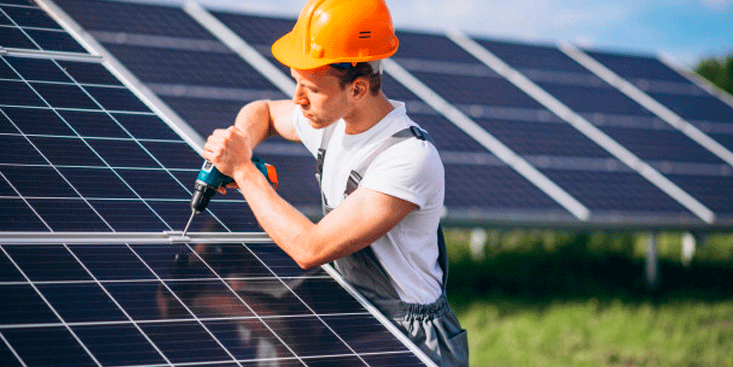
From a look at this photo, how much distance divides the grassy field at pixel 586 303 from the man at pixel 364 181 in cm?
500

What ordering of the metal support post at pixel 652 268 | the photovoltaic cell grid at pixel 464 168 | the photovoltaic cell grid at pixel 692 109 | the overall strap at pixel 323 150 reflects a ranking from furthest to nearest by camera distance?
the photovoltaic cell grid at pixel 692 109 < the metal support post at pixel 652 268 < the photovoltaic cell grid at pixel 464 168 < the overall strap at pixel 323 150

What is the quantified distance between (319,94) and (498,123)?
8771 mm

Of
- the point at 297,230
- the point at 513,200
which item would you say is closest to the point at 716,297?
the point at 513,200

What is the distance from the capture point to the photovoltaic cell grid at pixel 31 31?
536 cm

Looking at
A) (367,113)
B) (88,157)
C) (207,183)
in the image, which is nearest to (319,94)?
(367,113)

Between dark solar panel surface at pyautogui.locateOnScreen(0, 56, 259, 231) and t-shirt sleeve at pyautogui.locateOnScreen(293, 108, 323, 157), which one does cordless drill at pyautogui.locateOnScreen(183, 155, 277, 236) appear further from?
t-shirt sleeve at pyautogui.locateOnScreen(293, 108, 323, 157)

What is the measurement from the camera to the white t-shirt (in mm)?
3742

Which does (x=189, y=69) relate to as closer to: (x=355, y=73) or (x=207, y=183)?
(x=207, y=183)

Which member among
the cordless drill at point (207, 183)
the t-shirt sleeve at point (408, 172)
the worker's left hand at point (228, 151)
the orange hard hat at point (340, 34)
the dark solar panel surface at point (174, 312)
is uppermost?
the orange hard hat at point (340, 34)

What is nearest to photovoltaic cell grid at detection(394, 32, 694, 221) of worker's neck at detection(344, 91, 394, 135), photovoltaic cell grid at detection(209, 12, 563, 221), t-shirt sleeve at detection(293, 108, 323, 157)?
photovoltaic cell grid at detection(209, 12, 563, 221)

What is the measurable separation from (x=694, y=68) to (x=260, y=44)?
33.0 meters

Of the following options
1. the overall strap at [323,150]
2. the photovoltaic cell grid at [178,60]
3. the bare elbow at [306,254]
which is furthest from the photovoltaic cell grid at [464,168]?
the bare elbow at [306,254]

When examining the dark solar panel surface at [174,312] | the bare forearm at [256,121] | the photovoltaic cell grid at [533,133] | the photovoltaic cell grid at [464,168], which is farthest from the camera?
the photovoltaic cell grid at [533,133]

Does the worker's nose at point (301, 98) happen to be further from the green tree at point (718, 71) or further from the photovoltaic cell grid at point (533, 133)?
the green tree at point (718, 71)
